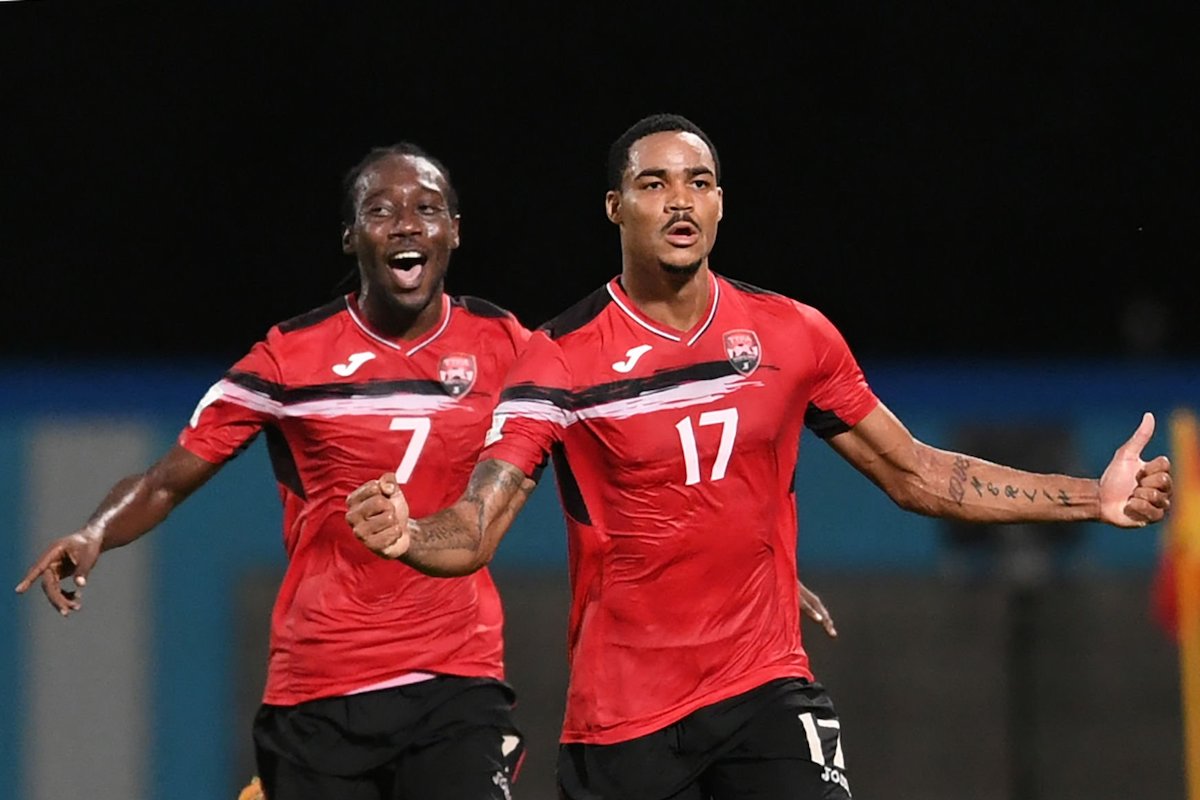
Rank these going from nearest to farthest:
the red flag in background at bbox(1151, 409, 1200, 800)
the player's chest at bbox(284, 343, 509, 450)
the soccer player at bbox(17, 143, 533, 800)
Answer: the soccer player at bbox(17, 143, 533, 800), the player's chest at bbox(284, 343, 509, 450), the red flag in background at bbox(1151, 409, 1200, 800)

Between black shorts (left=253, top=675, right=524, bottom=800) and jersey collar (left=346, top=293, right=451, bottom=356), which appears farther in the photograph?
jersey collar (left=346, top=293, right=451, bottom=356)

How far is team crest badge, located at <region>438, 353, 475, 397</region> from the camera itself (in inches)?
244

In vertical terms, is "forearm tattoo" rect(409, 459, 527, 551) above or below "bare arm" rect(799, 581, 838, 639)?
above

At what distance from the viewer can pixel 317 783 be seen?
605 cm

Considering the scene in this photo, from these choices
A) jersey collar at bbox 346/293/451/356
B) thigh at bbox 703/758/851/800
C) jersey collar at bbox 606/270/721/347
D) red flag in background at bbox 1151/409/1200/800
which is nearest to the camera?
thigh at bbox 703/758/851/800

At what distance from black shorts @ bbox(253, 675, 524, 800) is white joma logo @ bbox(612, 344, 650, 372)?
1.12 meters

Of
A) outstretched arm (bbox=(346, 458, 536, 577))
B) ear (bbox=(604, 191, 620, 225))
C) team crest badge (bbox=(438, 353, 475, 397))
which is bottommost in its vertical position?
outstretched arm (bbox=(346, 458, 536, 577))

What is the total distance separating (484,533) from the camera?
4.97 metres

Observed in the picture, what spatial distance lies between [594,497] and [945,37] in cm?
824

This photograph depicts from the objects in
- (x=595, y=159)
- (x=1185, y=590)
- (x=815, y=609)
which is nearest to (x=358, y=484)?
(x=815, y=609)

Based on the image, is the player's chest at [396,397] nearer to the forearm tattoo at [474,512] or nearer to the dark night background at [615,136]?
the forearm tattoo at [474,512]

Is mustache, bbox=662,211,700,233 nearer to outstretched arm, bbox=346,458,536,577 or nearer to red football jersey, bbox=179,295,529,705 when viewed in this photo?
outstretched arm, bbox=346,458,536,577

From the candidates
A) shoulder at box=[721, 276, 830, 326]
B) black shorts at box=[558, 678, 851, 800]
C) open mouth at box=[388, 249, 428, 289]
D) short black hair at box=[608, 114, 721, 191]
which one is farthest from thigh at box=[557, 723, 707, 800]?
open mouth at box=[388, 249, 428, 289]

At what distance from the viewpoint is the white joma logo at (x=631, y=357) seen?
541 centimetres
